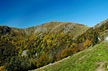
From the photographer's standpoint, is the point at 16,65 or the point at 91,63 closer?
the point at 91,63

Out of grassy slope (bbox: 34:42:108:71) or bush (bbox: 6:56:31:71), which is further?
bush (bbox: 6:56:31:71)

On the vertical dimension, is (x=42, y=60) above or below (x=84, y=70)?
below

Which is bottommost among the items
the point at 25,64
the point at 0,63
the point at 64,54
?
the point at 0,63

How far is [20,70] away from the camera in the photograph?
10725 cm

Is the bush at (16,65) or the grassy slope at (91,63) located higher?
the grassy slope at (91,63)

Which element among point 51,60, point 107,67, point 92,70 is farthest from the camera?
point 51,60

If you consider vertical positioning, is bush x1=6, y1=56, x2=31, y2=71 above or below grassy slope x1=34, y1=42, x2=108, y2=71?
below

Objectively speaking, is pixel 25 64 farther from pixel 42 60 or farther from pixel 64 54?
pixel 64 54

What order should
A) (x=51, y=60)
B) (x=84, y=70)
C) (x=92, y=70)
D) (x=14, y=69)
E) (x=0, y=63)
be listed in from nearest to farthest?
(x=92, y=70)
(x=84, y=70)
(x=14, y=69)
(x=51, y=60)
(x=0, y=63)

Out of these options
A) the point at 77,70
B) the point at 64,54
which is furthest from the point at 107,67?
the point at 64,54

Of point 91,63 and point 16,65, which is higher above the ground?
point 91,63

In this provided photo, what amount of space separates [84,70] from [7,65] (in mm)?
112883

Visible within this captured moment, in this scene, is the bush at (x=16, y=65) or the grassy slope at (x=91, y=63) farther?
the bush at (x=16, y=65)

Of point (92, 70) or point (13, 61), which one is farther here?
point (13, 61)
